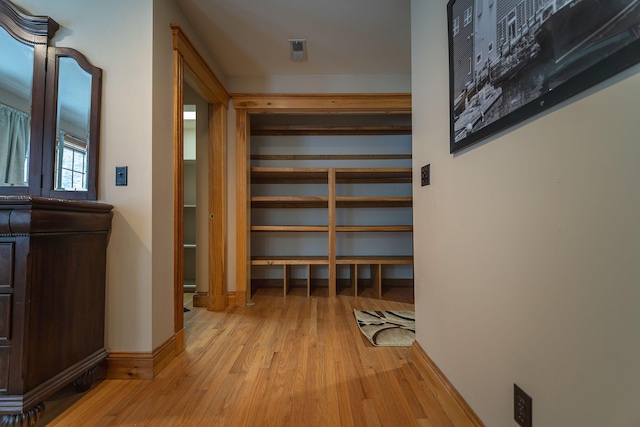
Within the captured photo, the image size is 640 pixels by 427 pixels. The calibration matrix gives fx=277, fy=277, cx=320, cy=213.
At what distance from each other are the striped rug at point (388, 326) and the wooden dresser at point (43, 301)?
171 cm

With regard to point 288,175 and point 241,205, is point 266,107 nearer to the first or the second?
point 288,175

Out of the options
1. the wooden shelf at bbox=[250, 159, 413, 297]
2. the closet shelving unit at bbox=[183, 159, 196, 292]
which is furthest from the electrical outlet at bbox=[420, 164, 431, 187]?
the closet shelving unit at bbox=[183, 159, 196, 292]

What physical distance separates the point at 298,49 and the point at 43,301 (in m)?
2.46

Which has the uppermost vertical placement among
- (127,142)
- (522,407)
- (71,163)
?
(127,142)

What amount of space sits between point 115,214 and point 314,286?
2468 millimetres

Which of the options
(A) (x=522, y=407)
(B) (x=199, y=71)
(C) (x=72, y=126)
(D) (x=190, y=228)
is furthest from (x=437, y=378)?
(D) (x=190, y=228)

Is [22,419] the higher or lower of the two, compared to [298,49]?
lower

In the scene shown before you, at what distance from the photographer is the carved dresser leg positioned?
1090mm

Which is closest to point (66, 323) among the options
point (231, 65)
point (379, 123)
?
point (231, 65)

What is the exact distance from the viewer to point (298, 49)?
248 centimetres

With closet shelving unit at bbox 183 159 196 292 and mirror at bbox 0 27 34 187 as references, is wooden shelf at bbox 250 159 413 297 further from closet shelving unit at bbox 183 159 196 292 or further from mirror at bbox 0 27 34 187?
mirror at bbox 0 27 34 187

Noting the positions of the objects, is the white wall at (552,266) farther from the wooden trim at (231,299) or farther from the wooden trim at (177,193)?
the wooden trim at (231,299)

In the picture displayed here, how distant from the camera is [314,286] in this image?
3.58 meters

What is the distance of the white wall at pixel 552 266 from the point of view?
0.56 metres
